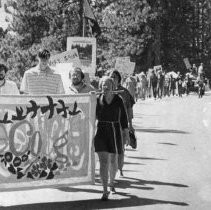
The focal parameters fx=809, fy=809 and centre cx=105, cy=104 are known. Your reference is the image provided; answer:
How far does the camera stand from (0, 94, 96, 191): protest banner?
10.0 metres

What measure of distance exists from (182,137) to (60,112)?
10.1 metres

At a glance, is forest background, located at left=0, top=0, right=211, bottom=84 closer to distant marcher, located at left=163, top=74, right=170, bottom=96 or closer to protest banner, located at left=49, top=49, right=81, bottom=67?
distant marcher, located at left=163, top=74, right=170, bottom=96

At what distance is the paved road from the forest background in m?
42.4

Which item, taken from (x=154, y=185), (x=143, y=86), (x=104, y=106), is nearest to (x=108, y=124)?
(x=104, y=106)

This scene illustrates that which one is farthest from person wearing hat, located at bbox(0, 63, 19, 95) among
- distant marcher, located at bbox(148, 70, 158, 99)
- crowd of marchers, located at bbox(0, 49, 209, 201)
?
distant marcher, located at bbox(148, 70, 158, 99)

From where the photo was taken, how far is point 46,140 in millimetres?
10289

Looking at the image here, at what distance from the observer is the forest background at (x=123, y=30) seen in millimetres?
66637

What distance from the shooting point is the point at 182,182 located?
12023 mm

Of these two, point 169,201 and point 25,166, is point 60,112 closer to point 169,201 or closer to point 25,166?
point 25,166

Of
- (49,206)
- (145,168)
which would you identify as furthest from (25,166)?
(145,168)

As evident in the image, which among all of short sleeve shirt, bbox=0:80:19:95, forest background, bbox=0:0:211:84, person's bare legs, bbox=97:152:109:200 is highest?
forest background, bbox=0:0:211:84

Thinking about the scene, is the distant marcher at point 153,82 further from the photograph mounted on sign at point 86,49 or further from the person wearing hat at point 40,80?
the person wearing hat at point 40,80

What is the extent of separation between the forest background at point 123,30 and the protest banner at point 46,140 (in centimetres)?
4935

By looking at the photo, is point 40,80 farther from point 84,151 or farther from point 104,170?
point 104,170
